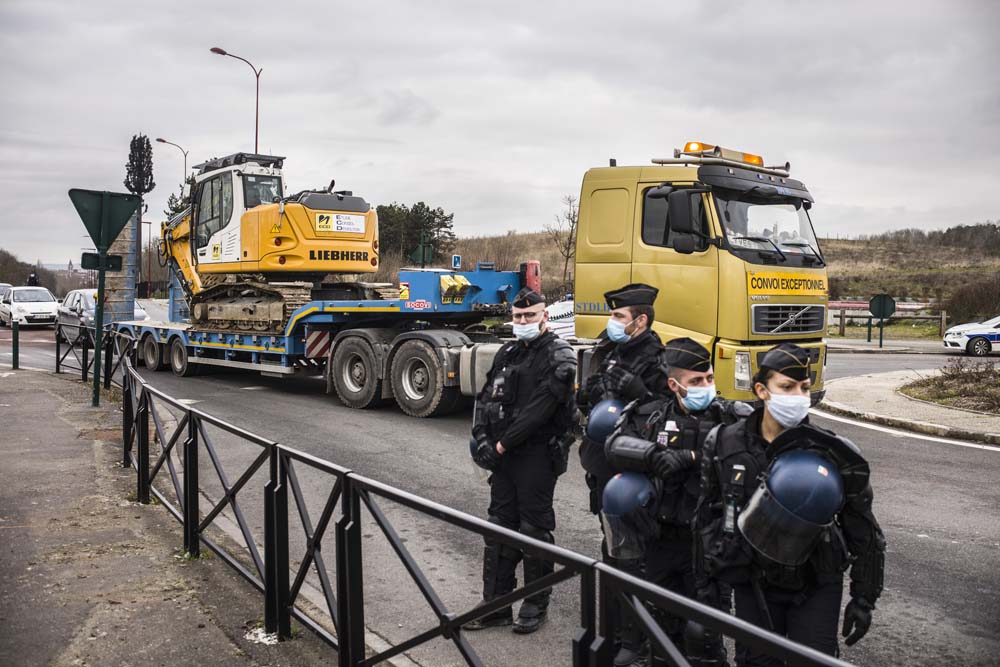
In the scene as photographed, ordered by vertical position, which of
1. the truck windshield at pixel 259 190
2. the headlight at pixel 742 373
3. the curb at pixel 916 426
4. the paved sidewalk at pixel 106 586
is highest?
the truck windshield at pixel 259 190

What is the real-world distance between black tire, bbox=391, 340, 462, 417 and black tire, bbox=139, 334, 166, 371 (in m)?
8.22

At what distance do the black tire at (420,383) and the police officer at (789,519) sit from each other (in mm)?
8036

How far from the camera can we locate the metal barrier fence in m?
2.33

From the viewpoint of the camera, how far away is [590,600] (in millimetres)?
2600

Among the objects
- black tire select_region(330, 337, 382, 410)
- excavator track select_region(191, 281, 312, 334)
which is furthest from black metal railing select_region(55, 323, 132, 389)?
black tire select_region(330, 337, 382, 410)

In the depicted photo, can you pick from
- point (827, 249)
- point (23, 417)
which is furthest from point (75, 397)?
point (827, 249)

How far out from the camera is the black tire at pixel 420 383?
11336 millimetres

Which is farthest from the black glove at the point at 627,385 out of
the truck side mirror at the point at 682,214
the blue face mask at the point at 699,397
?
the truck side mirror at the point at 682,214

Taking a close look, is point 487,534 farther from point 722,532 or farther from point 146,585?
point 146,585

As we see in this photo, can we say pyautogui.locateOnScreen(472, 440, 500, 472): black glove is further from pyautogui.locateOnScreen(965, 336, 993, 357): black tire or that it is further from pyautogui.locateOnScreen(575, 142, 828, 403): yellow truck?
pyautogui.locateOnScreen(965, 336, 993, 357): black tire

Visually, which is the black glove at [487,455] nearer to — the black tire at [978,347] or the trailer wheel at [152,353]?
the trailer wheel at [152,353]

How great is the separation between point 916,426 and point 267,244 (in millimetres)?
10145

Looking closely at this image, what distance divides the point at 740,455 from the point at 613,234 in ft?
20.3

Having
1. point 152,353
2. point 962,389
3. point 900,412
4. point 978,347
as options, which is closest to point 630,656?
point 900,412
